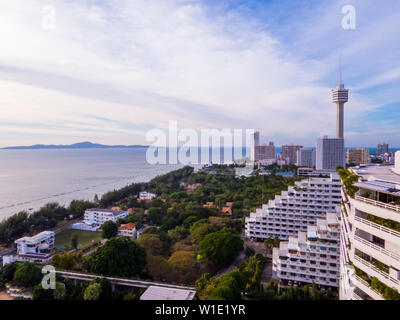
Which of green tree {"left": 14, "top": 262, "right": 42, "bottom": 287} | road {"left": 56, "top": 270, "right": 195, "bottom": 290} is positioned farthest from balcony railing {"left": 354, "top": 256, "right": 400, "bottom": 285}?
green tree {"left": 14, "top": 262, "right": 42, "bottom": 287}

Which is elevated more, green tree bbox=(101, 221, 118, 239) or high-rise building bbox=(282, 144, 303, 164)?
high-rise building bbox=(282, 144, 303, 164)

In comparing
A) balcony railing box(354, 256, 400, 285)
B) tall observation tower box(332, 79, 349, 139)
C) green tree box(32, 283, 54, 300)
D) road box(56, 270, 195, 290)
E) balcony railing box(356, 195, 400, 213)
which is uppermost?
tall observation tower box(332, 79, 349, 139)

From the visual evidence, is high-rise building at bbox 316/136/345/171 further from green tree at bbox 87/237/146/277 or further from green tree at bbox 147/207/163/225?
green tree at bbox 87/237/146/277

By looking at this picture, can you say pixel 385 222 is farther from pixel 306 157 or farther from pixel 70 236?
pixel 306 157

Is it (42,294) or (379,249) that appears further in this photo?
(42,294)

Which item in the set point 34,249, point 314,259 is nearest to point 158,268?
point 314,259

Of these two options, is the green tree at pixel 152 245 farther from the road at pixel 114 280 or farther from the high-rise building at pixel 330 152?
the high-rise building at pixel 330 152

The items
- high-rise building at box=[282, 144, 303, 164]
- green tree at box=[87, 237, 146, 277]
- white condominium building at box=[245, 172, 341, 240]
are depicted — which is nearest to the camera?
green tree at box=[87, 237, 146, 277]
